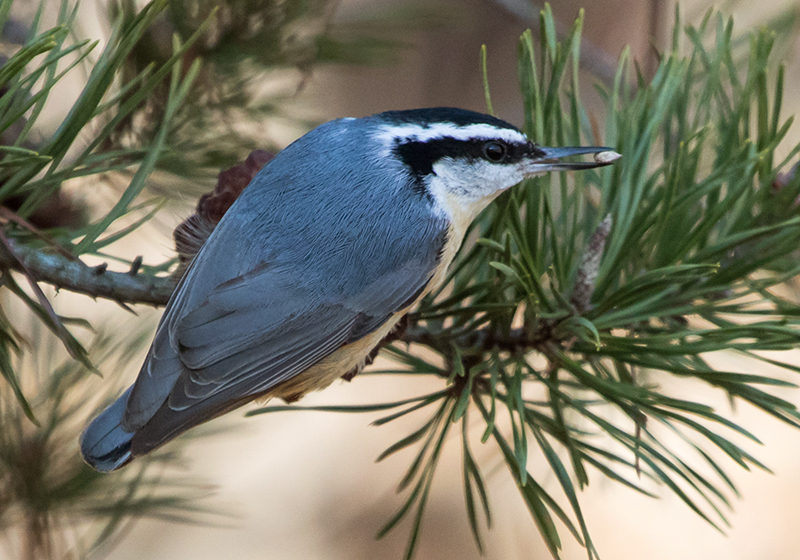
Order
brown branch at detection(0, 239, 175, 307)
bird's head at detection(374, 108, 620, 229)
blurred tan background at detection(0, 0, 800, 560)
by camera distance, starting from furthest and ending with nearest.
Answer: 1. blurred tan background at detection(0, 0, 800, 560)
2. bird's head at detection(374, 108, 620, 229)
3. brown branch at detection(0, 239, 175, 307)

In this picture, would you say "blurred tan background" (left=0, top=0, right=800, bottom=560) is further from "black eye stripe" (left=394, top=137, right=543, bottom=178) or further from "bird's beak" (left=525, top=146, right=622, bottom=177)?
"bird's beak" (left=525, top=146, right=622, bottom=177)

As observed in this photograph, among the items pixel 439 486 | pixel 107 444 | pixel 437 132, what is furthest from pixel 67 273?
pixel 439 486

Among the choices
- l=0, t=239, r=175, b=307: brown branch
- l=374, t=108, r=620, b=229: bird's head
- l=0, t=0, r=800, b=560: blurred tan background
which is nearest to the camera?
l=0, t=239, r=175, b=307: brown branch

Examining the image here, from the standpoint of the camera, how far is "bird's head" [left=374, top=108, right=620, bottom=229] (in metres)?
0.63

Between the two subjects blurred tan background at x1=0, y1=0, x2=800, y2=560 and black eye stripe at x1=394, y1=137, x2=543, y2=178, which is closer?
black eye stripe at x1=394, y1=137, x2=543, y2=178

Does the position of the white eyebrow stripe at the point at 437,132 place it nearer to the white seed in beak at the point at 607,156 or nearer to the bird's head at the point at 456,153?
the bird's head at the point at 456,153

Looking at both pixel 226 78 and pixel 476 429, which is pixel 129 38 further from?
pixel 476 429

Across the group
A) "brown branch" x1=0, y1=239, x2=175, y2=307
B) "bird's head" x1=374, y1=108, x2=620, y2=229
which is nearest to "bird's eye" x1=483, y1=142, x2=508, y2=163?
"bird's head" x1=374, y1=108, x2=620, y2=229

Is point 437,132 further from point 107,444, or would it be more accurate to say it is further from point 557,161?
point 107,444

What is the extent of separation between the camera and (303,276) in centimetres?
58

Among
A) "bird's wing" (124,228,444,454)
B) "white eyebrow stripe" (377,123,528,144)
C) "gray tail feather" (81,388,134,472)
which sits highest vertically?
"white eyebrow stripe" (377,123,528,144)

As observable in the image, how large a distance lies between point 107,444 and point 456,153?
0.39m

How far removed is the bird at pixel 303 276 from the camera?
55cm

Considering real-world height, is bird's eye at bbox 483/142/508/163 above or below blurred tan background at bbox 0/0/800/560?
above
